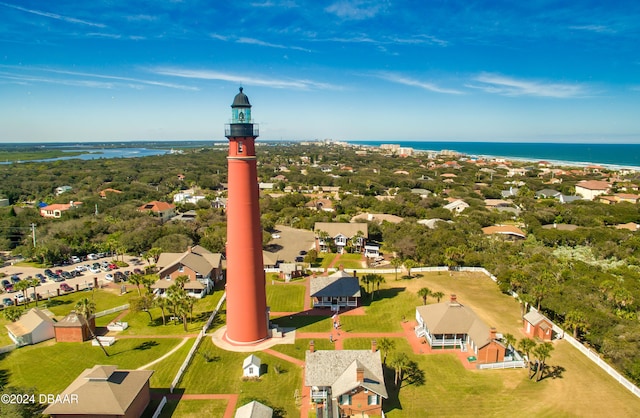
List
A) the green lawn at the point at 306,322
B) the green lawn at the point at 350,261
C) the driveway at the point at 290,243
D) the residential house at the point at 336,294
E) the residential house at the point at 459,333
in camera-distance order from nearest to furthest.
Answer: the residential house at the point at 459,333
the green lawn at the point at 306,322
the residential house at the point at 336,294
the green lawn at the point at 350,261
the driveway at the point at 290,243

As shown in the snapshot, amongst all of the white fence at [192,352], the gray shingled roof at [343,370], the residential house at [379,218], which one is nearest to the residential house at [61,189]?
the residential house at [379,218]

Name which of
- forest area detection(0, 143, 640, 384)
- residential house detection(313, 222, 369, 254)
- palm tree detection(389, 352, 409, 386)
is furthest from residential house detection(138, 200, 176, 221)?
palm tree detection(389, 352, 409, 386)

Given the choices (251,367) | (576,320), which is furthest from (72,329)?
(576,320)

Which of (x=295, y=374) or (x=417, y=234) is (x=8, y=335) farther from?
(x=417, y=234)

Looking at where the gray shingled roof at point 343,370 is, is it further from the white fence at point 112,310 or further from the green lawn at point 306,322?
the white fence at point 112,310

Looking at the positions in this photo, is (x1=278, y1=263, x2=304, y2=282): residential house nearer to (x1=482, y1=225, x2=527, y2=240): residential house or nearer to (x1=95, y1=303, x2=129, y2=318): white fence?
(x1=95, y1=303, x2=129, y2=318): white fence

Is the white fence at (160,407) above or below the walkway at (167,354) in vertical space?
above

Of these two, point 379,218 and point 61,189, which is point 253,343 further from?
point 61,189
